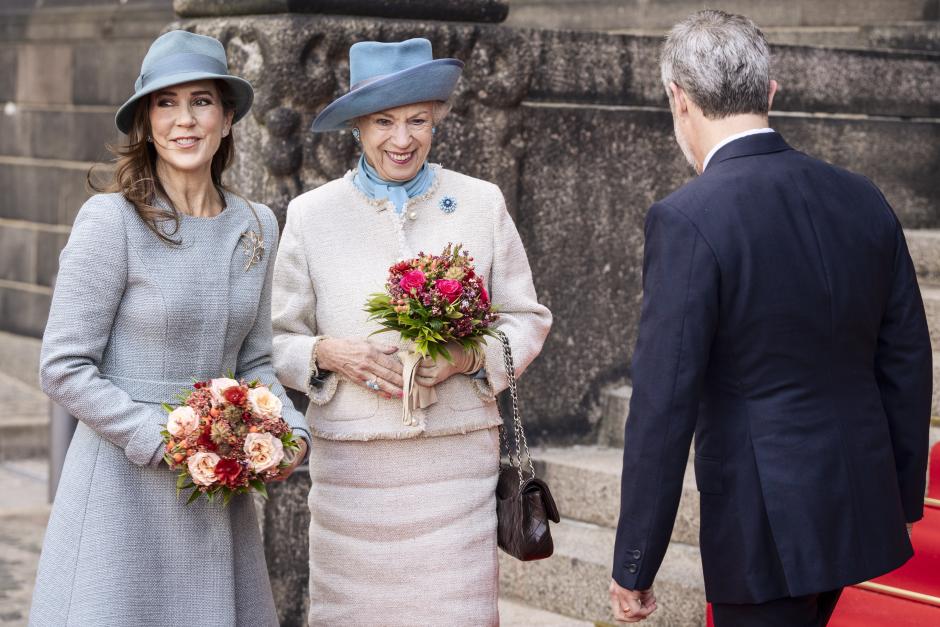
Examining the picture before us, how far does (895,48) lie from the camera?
7.43 m

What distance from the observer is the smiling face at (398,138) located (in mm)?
4012

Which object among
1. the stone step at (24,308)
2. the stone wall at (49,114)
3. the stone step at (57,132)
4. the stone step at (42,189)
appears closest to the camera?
the stone wall at (49,114)

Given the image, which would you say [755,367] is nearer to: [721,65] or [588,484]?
[721,65]

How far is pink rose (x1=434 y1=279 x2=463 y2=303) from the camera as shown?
365cm

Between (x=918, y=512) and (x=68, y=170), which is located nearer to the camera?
(x=918, y=512)

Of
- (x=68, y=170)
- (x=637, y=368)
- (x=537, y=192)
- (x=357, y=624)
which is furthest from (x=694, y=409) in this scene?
(x=68, y=170)

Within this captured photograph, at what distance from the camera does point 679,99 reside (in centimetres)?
335

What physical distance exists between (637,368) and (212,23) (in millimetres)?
3003

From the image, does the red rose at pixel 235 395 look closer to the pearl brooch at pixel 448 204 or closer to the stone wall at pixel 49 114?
the pearl brooch at pixel 448 204

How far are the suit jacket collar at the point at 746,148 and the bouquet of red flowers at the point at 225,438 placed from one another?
3.99 ft

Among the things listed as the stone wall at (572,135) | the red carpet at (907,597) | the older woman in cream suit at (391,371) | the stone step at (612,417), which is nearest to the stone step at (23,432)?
the stone wall at (572,135)

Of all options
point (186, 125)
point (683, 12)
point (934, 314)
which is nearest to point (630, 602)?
point (186, 125)

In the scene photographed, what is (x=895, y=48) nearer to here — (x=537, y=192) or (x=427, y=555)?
(x=537, y=192)

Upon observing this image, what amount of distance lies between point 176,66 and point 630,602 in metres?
1.74
